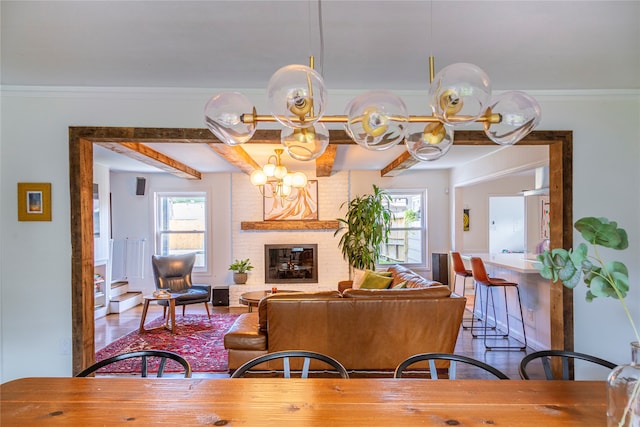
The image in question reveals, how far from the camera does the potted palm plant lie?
0.93 m

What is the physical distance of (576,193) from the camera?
280 centimetres

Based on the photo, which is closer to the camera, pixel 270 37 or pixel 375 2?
pixel 375 2

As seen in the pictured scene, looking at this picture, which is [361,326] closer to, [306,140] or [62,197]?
[306,140]

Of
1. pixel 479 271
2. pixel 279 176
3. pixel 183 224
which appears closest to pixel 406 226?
pixel 479 271

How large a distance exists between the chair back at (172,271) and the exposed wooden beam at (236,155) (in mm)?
1780

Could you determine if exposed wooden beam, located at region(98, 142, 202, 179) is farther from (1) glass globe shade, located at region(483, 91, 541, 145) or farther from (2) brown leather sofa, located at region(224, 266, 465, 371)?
(1) glass globe shade, located at region(483, 91, 541, 145)

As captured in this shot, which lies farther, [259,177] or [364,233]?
[364,233]

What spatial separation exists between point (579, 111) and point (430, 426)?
2904 mm

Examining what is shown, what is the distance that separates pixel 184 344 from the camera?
13.1ft

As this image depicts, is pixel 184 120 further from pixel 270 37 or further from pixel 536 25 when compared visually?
pixel 536 25

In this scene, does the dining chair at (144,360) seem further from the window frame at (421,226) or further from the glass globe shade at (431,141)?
the window frame at (421,226)

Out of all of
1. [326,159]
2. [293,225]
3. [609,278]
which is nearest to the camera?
[609,278]

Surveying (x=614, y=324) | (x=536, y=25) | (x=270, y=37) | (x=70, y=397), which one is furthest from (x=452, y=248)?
(x=70, y=397)

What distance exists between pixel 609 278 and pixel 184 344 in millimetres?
4089
